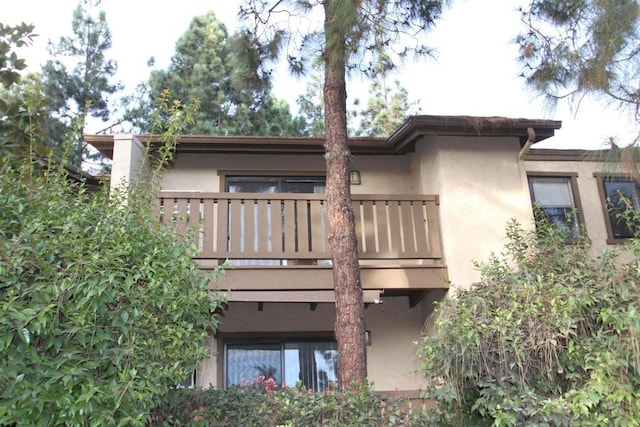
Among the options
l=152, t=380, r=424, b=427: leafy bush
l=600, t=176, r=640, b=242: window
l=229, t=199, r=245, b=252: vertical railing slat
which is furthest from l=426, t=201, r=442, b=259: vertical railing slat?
l=152, t=380, r=424, b=427: leafy bush

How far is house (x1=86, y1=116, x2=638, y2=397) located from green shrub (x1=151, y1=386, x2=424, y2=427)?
330cm

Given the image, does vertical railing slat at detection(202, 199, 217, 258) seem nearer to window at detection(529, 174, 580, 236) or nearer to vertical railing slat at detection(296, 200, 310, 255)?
vertical railing slat at detection(296, 200, 310, 255)

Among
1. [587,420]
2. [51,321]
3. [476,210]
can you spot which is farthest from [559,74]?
[51,321]

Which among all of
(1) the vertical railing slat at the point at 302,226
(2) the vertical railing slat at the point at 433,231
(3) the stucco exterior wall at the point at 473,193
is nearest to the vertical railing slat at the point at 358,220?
(1) the vertical railing slat at the point at 302,226

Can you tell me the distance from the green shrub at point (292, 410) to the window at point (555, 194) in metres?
6.41

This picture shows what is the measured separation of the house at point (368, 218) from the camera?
27.4ft

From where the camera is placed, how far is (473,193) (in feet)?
29.4

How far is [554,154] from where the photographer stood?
10.3 meters

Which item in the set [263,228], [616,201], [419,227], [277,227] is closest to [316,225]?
[277,227]

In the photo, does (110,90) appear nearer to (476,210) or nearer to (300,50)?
(300,50)

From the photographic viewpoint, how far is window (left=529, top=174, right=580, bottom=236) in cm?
1016

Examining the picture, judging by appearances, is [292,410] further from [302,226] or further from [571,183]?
[571,183]

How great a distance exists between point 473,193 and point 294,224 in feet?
9.45

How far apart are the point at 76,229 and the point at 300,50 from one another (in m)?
5.32
